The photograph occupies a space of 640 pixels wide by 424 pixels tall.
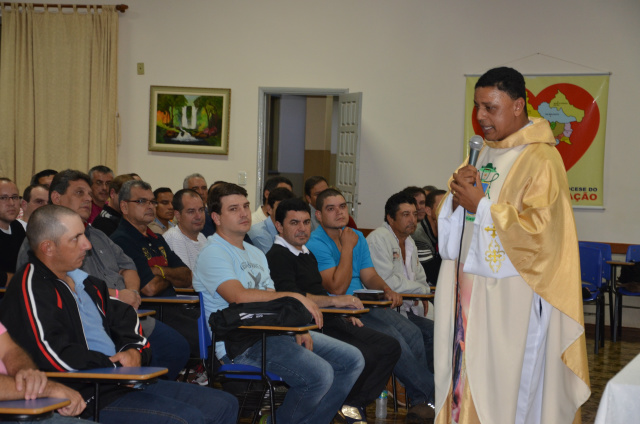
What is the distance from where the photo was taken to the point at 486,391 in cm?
267

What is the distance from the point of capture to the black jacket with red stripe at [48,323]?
7.62 feet

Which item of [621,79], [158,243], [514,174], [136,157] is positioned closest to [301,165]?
[136,157]

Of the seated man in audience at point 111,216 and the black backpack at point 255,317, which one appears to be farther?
the seated man in audience at point 111,216

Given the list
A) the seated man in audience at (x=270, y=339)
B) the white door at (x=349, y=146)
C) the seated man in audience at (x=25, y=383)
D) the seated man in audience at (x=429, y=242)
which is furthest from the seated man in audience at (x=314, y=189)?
the seated man in audience at (x=25, y=383)

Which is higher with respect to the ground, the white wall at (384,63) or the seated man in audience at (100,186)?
the white wall at (384,63)

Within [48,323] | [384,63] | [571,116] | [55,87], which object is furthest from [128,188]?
[571,116]

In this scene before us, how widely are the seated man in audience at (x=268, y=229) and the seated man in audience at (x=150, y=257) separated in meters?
0.70

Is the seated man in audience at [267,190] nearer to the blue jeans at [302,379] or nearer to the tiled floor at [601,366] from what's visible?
the tiled floor at [601,366]

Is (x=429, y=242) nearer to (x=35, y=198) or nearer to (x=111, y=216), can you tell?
(x=111, y=216)

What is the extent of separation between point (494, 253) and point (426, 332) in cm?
211

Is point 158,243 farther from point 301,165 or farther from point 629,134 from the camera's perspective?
point 301,165

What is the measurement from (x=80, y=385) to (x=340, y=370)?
1406 millimetres

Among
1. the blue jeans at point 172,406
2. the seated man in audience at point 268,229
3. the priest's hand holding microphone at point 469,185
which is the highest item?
the priest's hand holding microphone at point 469,185

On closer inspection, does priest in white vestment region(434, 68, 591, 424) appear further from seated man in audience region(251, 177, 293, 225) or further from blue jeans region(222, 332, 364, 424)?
seated man in audience region(251, 177, 293, 225)
